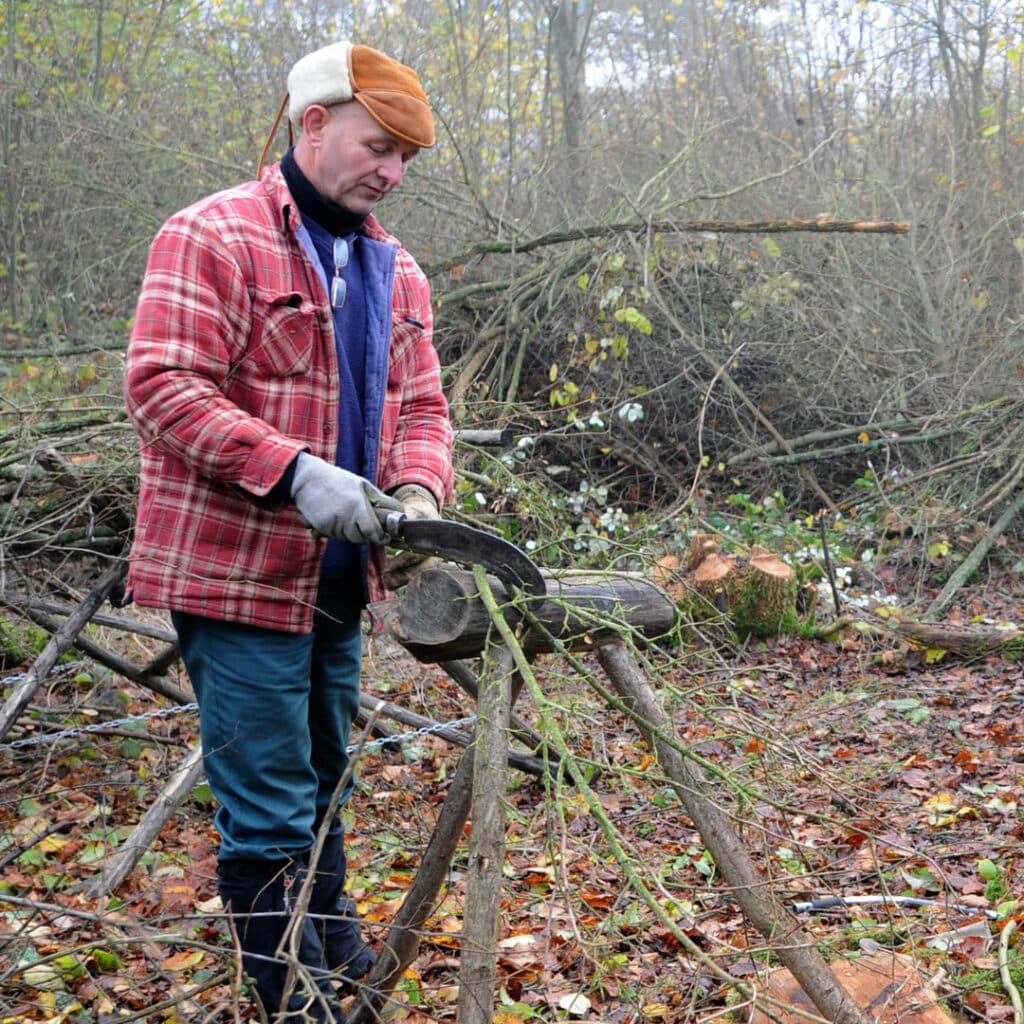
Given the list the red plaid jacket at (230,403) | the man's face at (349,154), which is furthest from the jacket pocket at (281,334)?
the man's face at (349,154)

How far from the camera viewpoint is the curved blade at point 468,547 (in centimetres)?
222

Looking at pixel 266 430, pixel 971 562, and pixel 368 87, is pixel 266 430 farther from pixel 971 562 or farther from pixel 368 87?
pixel 971 562

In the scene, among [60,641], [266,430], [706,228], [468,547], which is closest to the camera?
[468,547]

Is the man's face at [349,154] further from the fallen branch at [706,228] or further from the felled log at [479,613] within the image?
→ the fallen branch at [706,228]

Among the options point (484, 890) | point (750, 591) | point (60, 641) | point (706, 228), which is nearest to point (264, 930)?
point (484, 890)

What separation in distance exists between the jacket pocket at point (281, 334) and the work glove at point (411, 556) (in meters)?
0.38

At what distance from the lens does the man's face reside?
247 cm

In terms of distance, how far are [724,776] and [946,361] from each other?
7.11 m

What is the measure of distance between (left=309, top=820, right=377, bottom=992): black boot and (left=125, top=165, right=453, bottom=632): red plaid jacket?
2.05 ft

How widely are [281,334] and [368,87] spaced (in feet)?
1.75

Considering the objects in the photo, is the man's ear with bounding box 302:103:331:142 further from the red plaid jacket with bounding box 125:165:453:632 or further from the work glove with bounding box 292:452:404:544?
the work glove with bounding box 292:452:404:544

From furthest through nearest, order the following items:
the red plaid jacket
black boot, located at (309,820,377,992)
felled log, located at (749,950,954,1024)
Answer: black boot, located at (309,820,377,992) < felled log, located at (749,950,954,1024) < the red plaid jacket

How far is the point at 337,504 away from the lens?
224cm

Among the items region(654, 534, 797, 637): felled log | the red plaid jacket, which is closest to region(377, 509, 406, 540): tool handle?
the red plaid jacket
